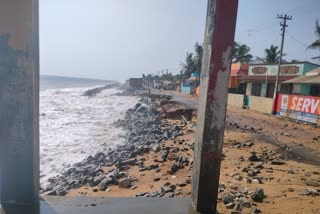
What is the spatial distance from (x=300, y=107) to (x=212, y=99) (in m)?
16.2

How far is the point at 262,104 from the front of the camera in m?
23.1

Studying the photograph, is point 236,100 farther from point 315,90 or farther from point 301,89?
point 315,90

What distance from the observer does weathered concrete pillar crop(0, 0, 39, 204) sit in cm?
311

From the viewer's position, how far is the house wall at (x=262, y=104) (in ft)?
71.7

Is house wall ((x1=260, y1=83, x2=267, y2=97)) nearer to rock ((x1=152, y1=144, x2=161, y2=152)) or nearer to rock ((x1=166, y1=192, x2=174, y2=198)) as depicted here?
rock ((x1=152, y1=144, x2=161, y2=152))

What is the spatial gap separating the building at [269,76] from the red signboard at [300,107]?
5.16 meters

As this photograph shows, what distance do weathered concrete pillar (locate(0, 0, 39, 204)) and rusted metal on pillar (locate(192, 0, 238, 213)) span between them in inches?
79.0

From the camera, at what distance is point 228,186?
17.9ft

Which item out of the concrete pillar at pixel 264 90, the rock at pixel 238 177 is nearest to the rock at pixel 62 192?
the rock at pixel 238 177

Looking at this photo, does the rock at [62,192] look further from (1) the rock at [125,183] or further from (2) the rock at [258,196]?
(2) the rock at [258,196]

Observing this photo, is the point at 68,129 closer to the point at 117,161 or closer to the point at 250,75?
the point at 117,161

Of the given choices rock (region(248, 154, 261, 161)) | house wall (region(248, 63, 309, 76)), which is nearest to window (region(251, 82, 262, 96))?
house wall (region(248, 63, 309, 76))

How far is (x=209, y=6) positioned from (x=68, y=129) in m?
15.2

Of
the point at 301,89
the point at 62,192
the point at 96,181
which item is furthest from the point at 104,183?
the point at 301,89
